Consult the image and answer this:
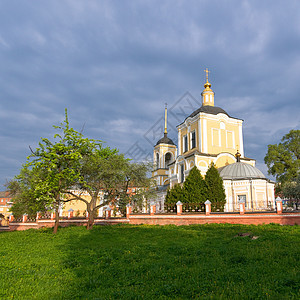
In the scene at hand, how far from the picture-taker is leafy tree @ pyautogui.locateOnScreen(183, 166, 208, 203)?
24906 millimetres

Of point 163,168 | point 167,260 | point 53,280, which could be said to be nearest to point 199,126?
point 163,168

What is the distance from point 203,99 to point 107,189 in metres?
22.2

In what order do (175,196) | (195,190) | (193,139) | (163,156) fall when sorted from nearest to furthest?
(195,190) < (175,196) < (193,139) < (163,156)

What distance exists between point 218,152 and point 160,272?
27.9 m

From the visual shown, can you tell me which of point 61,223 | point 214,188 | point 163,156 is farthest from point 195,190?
point 163,156

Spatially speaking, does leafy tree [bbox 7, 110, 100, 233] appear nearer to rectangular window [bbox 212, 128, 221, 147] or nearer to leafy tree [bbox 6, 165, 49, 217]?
leafy tree [bbox 6, 165, 49, 217]

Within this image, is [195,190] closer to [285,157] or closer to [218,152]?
[218,152]

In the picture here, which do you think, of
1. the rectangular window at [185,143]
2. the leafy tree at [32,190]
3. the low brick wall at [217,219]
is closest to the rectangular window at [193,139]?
the rectangular window at [185,143]

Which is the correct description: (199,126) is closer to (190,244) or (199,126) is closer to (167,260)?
(190,244)

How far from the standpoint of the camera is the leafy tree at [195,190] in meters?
24.9

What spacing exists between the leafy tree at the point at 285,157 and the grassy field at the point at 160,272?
27249 mm

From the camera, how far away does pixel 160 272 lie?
7.36 metres

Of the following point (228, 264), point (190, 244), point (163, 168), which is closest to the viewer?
point (228, 264)

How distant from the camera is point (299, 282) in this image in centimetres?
606
